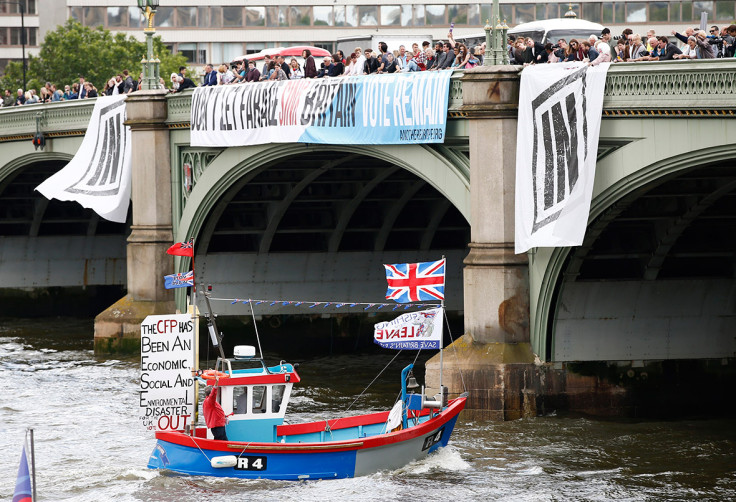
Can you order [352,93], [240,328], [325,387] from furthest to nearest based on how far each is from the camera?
[240,328]
[325,387]
[352,93]

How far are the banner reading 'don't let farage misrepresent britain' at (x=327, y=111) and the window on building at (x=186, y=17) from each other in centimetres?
4981

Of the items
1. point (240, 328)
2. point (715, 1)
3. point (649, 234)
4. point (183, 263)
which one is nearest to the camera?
point (649, 234)

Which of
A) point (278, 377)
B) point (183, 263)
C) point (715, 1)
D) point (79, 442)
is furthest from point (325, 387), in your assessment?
point (715, 1)

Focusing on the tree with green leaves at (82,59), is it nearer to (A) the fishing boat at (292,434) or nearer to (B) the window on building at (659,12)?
(B) the window on building at (659,12)

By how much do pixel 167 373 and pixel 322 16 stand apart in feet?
206

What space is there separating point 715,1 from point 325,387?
→ 47403mm

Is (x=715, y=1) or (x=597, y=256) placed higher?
(x=715, y=1)

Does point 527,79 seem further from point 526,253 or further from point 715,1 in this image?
point 715,1

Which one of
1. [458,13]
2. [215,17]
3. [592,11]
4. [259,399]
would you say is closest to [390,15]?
[458,13]

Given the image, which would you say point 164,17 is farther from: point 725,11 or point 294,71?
point 294,71

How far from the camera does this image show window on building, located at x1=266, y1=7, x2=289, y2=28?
86562mm

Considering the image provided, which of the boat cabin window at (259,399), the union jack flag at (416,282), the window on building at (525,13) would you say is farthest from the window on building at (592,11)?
the boat cabin window at (259,399)

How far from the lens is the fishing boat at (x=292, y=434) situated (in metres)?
25.3

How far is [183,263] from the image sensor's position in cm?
4050
